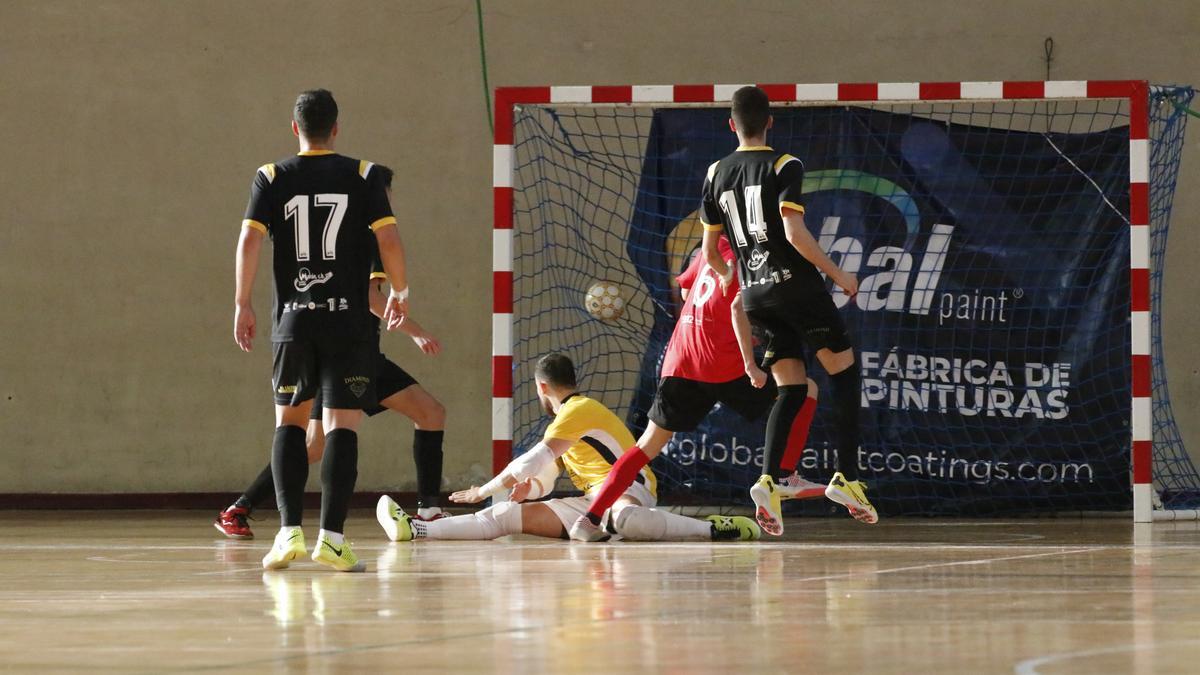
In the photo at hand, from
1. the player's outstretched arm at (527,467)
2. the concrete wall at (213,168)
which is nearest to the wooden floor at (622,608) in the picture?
the player's outstretched arm at (527,467)

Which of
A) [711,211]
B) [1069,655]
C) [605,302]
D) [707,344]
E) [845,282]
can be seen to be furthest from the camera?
[605,302]

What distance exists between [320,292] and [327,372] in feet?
0.78

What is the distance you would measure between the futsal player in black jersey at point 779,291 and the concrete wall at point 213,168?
2.59 meters

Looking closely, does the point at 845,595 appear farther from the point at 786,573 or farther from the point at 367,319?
the point at 367,319

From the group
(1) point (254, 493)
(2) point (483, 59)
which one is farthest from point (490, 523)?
(2) point (483, 59)

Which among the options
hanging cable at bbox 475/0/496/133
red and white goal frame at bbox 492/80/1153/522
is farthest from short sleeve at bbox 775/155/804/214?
hanging cable at bbox 475/0/496/133

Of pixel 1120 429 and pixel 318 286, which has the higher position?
pixel 318 286

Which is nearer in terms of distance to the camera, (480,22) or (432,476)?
(432,476)

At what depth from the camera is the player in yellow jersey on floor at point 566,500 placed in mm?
5859

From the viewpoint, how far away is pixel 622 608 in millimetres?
3469

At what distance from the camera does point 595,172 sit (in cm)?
812

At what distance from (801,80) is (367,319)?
419 centimetres

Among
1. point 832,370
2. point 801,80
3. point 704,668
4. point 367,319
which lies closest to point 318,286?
point 367,319

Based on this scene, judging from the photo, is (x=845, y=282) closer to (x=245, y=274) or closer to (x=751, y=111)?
(x=751, y=111)
